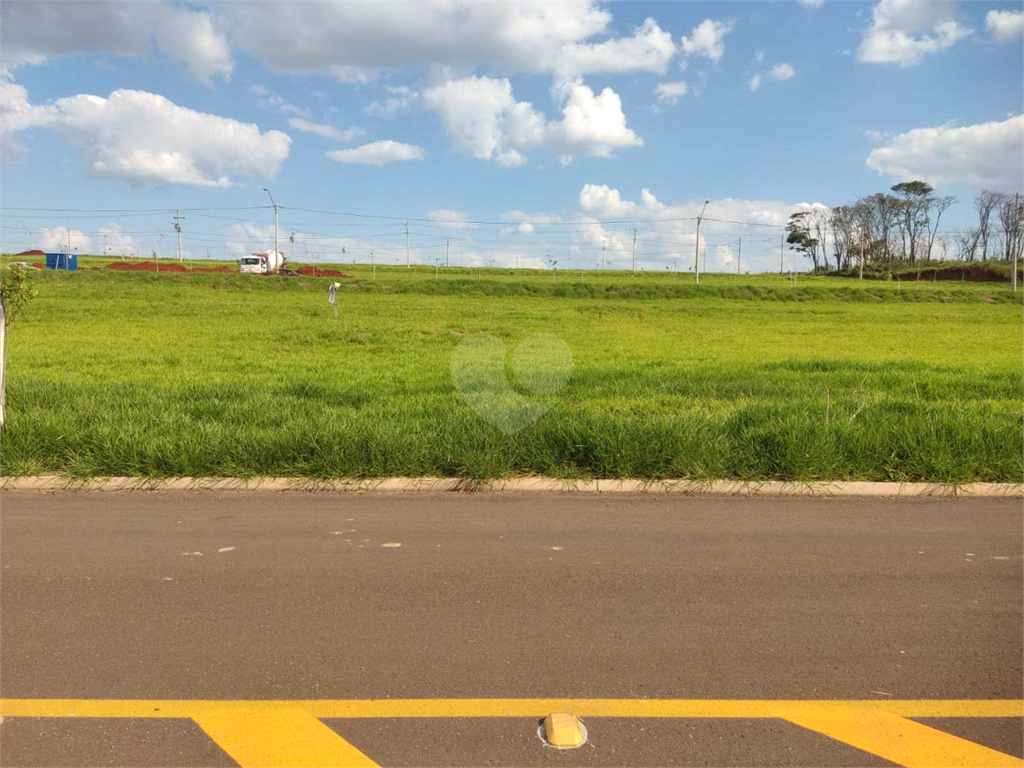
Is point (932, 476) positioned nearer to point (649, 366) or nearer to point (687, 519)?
point (687, 519)

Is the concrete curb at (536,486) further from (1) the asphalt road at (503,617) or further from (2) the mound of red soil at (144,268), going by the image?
(2) the mound of red soil at (144,268)

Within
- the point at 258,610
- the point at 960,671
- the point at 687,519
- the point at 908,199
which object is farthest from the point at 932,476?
the point at 908,199

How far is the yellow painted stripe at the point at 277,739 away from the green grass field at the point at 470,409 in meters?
3.57

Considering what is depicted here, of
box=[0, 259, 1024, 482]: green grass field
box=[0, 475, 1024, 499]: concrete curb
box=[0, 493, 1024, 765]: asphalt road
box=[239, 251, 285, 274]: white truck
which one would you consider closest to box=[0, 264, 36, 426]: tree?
box=[0, 259, 1024, 482]: green grass field

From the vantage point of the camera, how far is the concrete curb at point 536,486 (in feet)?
21.2

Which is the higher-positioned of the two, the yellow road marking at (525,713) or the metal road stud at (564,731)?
the metal road stud at (564,731)

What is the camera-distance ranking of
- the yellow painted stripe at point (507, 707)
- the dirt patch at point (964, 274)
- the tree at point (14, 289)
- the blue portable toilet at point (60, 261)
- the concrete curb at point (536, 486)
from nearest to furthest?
the yellow painted stripe at point (507, 707)
the concrete curb at point (536, 486)
the tree at point (14, 289)
the blue portable toilet at point (60, 261)
the dirt patch at point (964, 274)

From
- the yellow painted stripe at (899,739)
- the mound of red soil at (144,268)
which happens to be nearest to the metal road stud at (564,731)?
the yellow painted stripe at (899,739)

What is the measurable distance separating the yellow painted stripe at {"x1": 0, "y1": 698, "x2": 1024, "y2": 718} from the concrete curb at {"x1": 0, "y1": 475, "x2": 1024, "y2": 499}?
322 centimetres

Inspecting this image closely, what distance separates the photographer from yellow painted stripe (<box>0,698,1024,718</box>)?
10.3 ft

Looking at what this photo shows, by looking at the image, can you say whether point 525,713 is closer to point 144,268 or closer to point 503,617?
point 503,617

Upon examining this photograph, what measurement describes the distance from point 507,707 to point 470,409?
596cm

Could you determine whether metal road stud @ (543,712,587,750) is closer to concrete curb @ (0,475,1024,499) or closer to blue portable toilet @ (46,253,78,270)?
concrete curb @ (0,475,1024,499)

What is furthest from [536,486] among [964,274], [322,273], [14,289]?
[964,274]
